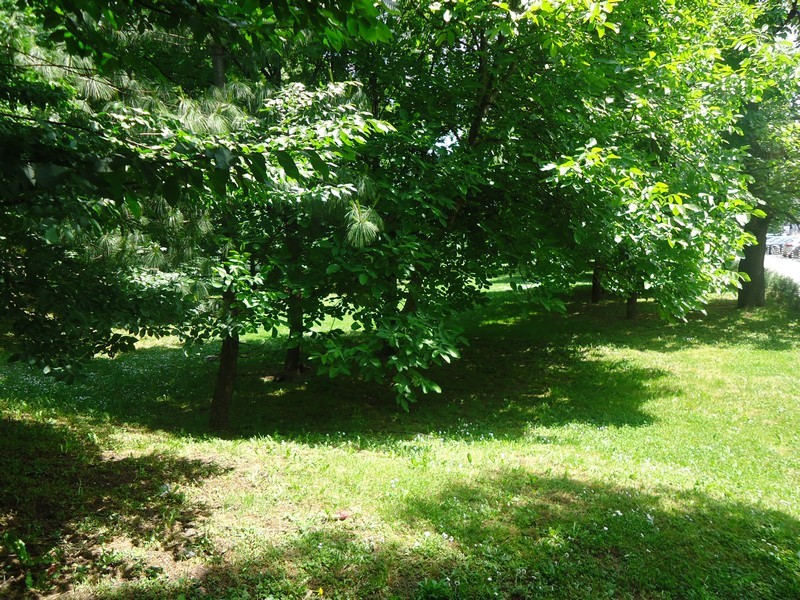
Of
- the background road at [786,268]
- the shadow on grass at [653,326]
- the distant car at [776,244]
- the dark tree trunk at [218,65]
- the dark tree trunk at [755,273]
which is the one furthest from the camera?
the distant car at [776,244]

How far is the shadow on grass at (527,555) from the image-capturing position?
10.2ft

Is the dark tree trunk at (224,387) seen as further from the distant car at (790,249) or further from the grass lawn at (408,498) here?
the distant car at (790,249)

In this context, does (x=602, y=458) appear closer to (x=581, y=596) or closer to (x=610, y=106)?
(x=581, y=596)

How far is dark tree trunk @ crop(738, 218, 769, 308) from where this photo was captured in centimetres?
1464

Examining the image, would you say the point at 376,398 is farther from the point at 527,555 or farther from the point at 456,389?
the point at 527,555

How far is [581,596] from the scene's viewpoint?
10.1ft

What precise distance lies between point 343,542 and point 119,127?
312cm

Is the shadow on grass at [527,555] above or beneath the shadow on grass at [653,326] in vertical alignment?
beneath

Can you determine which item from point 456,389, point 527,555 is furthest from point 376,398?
point 527,555

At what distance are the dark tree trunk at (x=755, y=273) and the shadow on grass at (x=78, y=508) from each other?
48.9 feet

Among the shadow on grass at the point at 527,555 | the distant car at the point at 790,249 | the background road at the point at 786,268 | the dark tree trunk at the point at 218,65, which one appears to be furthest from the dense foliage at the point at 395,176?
the distant car at the point at 790,249

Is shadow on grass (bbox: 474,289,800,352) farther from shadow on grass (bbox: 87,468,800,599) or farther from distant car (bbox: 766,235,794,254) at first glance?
distant car (bbox: 766,235,794,254)

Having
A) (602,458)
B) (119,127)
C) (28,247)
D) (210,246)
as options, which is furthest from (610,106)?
(28,247)

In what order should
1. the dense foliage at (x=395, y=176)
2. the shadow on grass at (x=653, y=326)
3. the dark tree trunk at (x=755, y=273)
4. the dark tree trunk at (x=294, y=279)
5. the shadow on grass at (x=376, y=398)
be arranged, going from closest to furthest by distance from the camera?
the dense foliage at (x=395, y=176)
the dark tree trunk at (x=294, y=279)
the shadow on grass at (x=376, y=398)
the shadow on grass at (x=653, y=326)
the dark tree trunk at (x=755, y=273)
